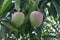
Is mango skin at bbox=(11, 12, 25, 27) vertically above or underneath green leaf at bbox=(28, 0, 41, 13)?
underneath

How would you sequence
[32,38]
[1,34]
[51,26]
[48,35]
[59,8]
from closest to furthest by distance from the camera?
[1,34] < [59,8] < [32,38] < [48,35] < [51,26]

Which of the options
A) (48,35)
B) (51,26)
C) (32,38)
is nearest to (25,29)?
(32,38)

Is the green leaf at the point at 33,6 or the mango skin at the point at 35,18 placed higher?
the green leaf at the point at 33,6

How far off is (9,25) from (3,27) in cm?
3

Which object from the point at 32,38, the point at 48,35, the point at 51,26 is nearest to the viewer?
the point at 32,38

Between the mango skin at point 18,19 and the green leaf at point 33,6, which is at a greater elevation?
the green leaf at point 33,6

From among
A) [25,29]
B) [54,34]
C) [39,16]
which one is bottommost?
[54,34]

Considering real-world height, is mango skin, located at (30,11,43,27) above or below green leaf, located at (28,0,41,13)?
below

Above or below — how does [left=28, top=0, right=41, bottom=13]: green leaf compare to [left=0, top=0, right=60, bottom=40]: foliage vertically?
above

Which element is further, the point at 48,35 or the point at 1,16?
the point at 48,35

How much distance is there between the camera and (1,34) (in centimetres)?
74

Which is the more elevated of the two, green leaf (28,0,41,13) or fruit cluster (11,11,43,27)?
green leaf (28,0,41,13)

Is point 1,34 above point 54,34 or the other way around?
above

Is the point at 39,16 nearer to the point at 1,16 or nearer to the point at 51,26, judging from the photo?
the point at 1,16
